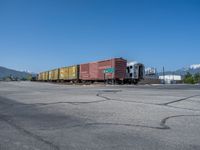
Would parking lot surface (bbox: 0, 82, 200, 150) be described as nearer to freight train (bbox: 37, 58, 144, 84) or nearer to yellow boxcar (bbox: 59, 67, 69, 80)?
freight train (bbox: 37, 58, 144, 84)

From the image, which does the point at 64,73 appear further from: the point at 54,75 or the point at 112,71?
the point at 112,71

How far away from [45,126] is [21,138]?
1401mm

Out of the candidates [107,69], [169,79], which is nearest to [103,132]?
[107,69]

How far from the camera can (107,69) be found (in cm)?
4794

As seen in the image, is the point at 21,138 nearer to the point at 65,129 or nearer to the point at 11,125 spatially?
the point at 65,129

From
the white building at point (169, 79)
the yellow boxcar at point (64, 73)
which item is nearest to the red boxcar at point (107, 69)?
the yellow boxcar at point (64, 73)

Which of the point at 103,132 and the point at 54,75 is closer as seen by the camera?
the point at 103,132

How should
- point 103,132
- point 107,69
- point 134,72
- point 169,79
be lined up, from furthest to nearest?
point 169,79 < point 134,72 < point 107,69 < point 103,132

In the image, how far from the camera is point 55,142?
221 inches

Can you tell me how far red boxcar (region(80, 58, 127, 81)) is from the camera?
47.2m

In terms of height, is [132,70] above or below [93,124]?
above

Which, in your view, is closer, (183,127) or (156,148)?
(156,148)

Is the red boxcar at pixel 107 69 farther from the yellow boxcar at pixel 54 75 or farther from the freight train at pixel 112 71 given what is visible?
the yellow boxcar at pixel 54 75

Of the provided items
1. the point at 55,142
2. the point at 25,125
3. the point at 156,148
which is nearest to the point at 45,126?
the point at 25,125
